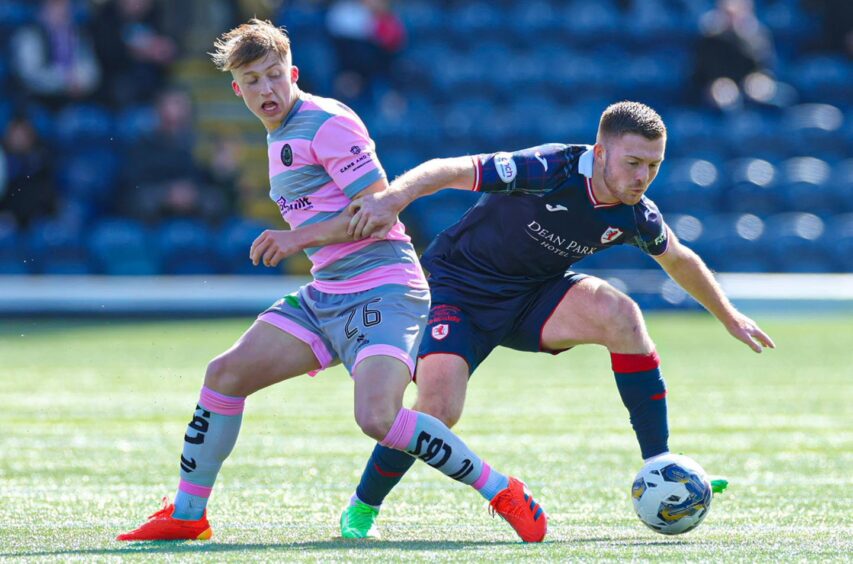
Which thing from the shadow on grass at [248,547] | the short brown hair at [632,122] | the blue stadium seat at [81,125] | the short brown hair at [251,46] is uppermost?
the short brown hair at [251,46]

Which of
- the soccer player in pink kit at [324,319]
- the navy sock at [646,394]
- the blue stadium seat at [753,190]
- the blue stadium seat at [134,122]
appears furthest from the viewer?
the blue stadium seat at [753,190]

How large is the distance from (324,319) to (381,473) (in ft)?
2.20

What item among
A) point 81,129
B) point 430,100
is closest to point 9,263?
point 81,129

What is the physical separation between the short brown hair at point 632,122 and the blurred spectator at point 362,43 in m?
12.1

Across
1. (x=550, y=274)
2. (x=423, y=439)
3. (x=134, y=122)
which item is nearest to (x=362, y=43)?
(x=134, y=122)

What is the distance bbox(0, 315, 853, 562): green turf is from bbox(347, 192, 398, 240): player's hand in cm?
107

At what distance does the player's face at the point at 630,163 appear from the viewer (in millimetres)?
5172

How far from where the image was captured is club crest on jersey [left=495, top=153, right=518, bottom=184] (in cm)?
511

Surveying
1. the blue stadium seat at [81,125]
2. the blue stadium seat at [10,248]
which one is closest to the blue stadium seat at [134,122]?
the blue stadium seat at [81,125]

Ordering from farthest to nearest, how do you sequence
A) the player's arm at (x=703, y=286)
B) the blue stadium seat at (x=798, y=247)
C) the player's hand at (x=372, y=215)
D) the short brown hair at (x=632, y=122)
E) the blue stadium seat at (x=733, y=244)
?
the blue stadium seat at (x=798, y=247) < the blue stadium seat at (x=733, y=244) < the player's arm at (x=703, y=286) < the short brown hair at (x=632, y=122) < the player's hand at (x=372, y=215)

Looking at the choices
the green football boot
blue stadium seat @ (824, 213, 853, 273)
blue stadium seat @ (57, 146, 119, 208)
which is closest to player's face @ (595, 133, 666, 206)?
the green football boot

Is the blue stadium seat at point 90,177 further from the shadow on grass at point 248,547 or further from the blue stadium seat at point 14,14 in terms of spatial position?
the shadow on grass at point 248,547

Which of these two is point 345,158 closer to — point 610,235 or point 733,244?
point 610,235

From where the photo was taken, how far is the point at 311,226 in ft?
16.1
